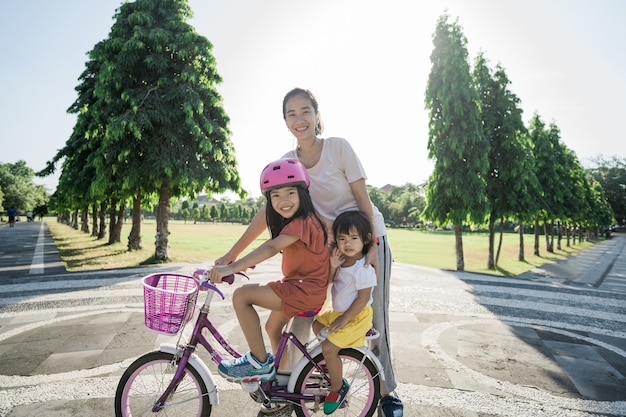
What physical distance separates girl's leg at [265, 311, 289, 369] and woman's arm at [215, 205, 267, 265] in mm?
514

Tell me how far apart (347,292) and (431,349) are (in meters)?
2.63

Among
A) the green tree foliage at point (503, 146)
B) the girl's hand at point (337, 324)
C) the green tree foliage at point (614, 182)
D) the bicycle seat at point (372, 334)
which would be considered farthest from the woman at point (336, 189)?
the green tree foliage at point (614, 182)

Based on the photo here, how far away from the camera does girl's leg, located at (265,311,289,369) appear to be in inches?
104

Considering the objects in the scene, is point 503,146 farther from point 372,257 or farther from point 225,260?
point 225,260

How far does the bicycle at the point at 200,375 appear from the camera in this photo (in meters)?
2.51

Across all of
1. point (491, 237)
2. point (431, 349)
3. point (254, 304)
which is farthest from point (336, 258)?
point (491, 237)

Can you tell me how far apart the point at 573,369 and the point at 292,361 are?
3.38m

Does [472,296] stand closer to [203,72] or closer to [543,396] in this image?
[543,396]

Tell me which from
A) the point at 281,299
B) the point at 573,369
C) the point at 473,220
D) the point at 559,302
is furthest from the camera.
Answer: the point at 473,220

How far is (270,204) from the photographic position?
2609 mm

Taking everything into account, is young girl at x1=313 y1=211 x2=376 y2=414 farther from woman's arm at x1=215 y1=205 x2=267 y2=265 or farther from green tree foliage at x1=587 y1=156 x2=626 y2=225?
green tree foliage at x1=587 y1=156 x2=626 y2=225

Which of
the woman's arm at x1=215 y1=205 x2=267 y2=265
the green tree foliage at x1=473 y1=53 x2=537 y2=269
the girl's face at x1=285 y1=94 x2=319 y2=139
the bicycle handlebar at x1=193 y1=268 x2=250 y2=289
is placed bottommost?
the bicycle handlebar at x1=193 y1=268 x2=250 y2=289

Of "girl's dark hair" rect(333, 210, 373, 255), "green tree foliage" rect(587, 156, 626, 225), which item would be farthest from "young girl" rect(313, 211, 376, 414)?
"green tree foliage" rect(587, 156, 626, 225)

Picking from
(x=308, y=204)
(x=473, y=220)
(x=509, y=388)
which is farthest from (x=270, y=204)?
(x=473, y=220)
